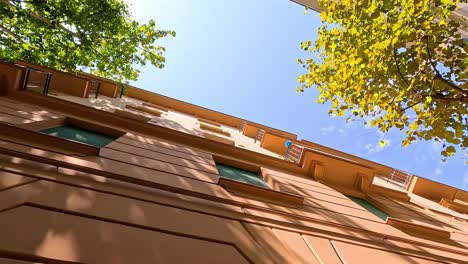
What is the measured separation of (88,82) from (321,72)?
10.5m

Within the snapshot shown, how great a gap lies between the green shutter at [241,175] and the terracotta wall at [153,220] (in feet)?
4.22

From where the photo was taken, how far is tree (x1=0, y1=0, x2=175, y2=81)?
14602 mm

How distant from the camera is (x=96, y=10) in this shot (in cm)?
1530

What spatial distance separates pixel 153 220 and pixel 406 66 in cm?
→ 687

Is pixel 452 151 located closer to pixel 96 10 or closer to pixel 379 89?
pixel 379 89

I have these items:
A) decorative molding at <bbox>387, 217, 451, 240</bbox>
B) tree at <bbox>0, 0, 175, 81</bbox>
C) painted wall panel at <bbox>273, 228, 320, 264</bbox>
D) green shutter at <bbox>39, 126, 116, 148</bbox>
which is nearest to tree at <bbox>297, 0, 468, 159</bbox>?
decorative molding at <bbox>387, 217, 451, 240</bbox>

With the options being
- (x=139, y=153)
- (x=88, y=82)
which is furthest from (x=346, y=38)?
(x=88, y=82)

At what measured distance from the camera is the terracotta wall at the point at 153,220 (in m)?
2.53

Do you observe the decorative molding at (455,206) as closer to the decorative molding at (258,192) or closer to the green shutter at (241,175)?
the green shutter at (241,175)

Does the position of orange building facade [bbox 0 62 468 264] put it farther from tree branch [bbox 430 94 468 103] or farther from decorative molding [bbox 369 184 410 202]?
tree branch [bbox 430 94 468 103]

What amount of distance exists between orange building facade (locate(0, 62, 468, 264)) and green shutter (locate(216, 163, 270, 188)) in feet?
0.17

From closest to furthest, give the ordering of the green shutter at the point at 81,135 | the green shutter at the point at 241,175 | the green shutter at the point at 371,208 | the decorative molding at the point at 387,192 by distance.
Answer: the green shutter at the point at 81,135, the green shutter at the point at 241,175, the green shutter at the point at 371,208, the decorative molding at the point at 387,192

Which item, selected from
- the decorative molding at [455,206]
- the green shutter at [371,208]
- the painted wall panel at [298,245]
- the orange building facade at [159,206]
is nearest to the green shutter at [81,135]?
the orange building facade at [159,206]

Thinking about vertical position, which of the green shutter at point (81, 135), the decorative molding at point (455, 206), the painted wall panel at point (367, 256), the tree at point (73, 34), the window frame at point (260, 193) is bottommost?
the green shutter at point (81, 135)
